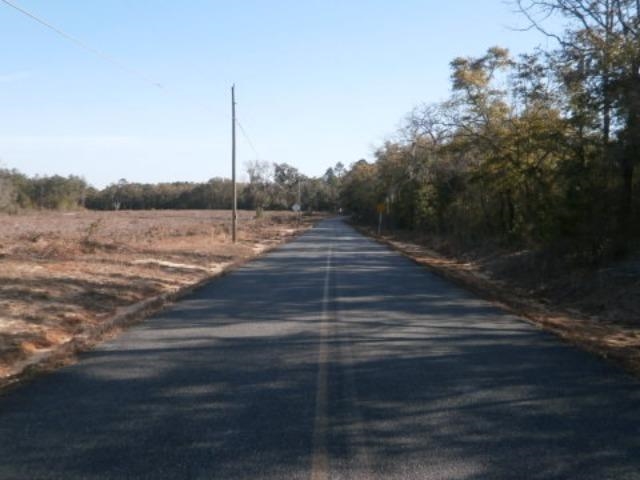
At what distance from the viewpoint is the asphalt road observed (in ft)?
19.5

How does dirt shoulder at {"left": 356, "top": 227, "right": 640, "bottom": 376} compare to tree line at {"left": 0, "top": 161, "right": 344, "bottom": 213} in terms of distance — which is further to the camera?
tree line at {"left": 0, "top": 161, "right": 344, "bottom": 213}

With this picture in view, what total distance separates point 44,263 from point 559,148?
17241 mm

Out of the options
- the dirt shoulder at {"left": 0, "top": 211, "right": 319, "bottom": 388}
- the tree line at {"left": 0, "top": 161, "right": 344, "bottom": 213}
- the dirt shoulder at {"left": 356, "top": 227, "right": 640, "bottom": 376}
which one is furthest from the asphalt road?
the tree line at {"left": 0, "top": 161, "right": 344, "bottom": 213}

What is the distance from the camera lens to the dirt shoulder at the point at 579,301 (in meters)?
12.5

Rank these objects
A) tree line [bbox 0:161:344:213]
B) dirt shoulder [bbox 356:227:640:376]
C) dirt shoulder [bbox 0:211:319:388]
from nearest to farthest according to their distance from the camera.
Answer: dirt shoulder [bbox 0:211:319:388], dirt shoulder [bbox 356:227:640:376], tree line [bbox 0:161:344:213]

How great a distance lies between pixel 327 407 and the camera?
764cm

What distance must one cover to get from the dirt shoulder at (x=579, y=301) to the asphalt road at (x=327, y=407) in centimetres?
79

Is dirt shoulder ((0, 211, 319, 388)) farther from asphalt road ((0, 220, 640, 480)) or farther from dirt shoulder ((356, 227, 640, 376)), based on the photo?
dirt shoulder ((356, 227, 640, 376))

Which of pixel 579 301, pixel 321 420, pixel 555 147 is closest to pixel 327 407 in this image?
pixel 321 420

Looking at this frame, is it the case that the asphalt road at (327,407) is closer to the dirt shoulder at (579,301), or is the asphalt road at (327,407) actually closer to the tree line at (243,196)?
the dirt shoulder at (579,301)

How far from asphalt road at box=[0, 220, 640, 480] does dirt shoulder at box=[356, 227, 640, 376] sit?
0.79 metres

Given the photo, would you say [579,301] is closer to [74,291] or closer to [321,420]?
[74,291]

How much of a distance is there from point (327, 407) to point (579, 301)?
12.4 m

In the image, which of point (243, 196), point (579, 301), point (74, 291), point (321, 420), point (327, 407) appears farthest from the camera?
point (243, 196)
